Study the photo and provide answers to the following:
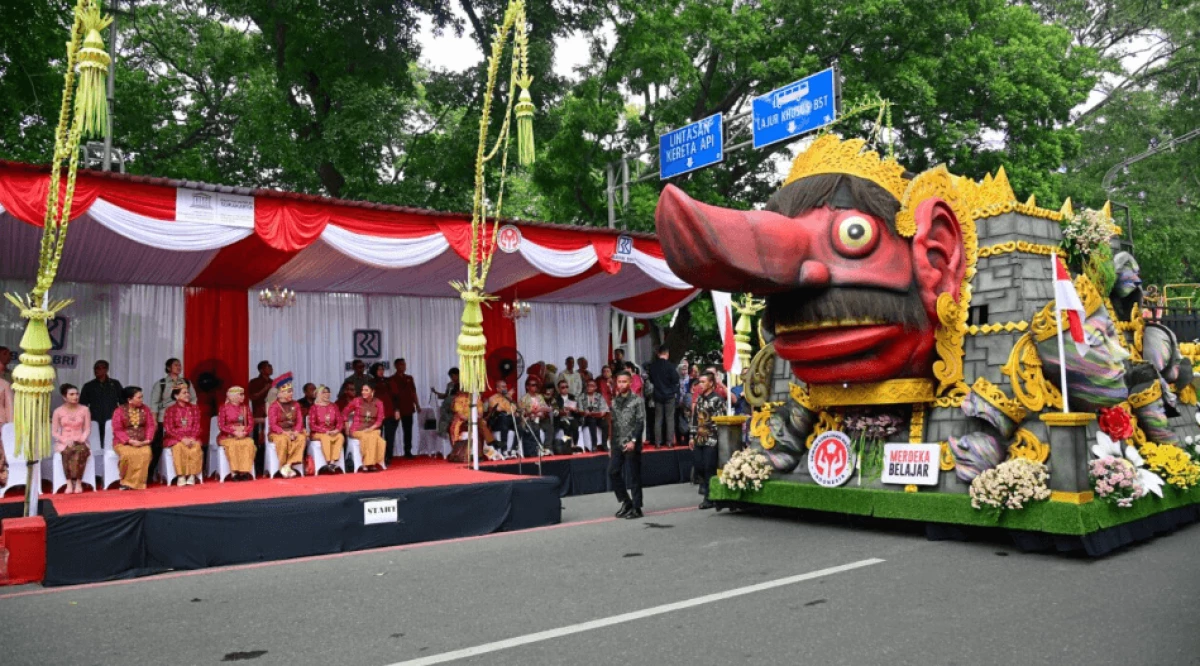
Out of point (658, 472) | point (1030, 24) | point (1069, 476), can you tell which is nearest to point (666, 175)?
point (658, 472)

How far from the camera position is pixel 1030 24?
17.8 metres

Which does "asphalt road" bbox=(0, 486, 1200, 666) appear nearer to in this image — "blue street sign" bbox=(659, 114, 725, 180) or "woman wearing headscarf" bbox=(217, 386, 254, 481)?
"woman wearing headscarf" bbox=(217, 386, 254, 481)

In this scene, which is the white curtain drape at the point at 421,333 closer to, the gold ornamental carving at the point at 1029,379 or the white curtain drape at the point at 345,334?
the white curtain drape at the point at 345,334

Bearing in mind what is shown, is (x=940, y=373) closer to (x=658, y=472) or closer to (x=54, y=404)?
(x=658, y=472)

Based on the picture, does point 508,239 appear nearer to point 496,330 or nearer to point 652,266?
point 652,266

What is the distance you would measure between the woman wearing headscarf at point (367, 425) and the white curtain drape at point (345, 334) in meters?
1.81

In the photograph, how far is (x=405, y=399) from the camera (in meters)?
12.8

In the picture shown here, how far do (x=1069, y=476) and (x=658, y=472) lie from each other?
6325 millimetres

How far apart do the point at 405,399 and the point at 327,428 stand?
7.13 feet

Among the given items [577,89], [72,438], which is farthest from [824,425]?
[577,89]

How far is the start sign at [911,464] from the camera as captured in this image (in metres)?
7.12

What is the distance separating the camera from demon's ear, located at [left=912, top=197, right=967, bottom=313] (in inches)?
279

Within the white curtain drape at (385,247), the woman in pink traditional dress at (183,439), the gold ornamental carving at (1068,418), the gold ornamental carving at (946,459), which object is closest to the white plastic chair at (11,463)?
the woman in pink traditional dress at (183,439)

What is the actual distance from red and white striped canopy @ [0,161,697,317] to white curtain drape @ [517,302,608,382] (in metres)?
1.12
